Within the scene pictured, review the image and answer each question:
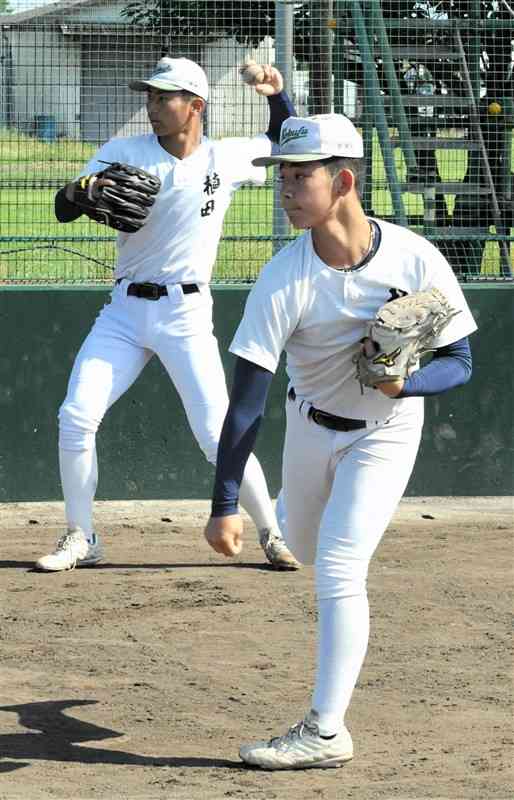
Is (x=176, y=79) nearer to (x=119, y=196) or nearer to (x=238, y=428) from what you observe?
(x=119, y=196)

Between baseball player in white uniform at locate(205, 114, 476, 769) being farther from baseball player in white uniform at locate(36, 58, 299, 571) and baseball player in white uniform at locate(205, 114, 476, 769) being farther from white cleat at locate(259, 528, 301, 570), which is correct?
white cleat at locate(259, 528, 301, 570)

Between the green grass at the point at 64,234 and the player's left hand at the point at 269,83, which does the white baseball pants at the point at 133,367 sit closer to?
the player's left hand at the point at 269,83

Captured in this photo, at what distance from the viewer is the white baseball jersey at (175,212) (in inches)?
268

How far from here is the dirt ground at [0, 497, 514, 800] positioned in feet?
14.1

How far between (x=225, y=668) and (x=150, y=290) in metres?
2.11

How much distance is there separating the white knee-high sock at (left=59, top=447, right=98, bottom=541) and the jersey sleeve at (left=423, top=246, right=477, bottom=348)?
2.96m

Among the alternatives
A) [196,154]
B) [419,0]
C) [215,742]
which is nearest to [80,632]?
[215,742]

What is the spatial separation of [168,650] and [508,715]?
145cm

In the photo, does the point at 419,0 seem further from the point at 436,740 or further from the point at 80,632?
the point at 436,740

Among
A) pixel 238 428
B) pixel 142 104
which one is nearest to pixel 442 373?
pixel 238 428

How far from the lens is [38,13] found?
28.4ft

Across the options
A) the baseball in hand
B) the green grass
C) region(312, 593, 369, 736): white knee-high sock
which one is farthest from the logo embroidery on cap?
the green grass

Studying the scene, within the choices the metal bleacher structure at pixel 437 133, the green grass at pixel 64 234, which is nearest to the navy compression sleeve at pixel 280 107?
the green grass at pixel 64 234

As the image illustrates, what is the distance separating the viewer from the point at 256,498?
705cm
